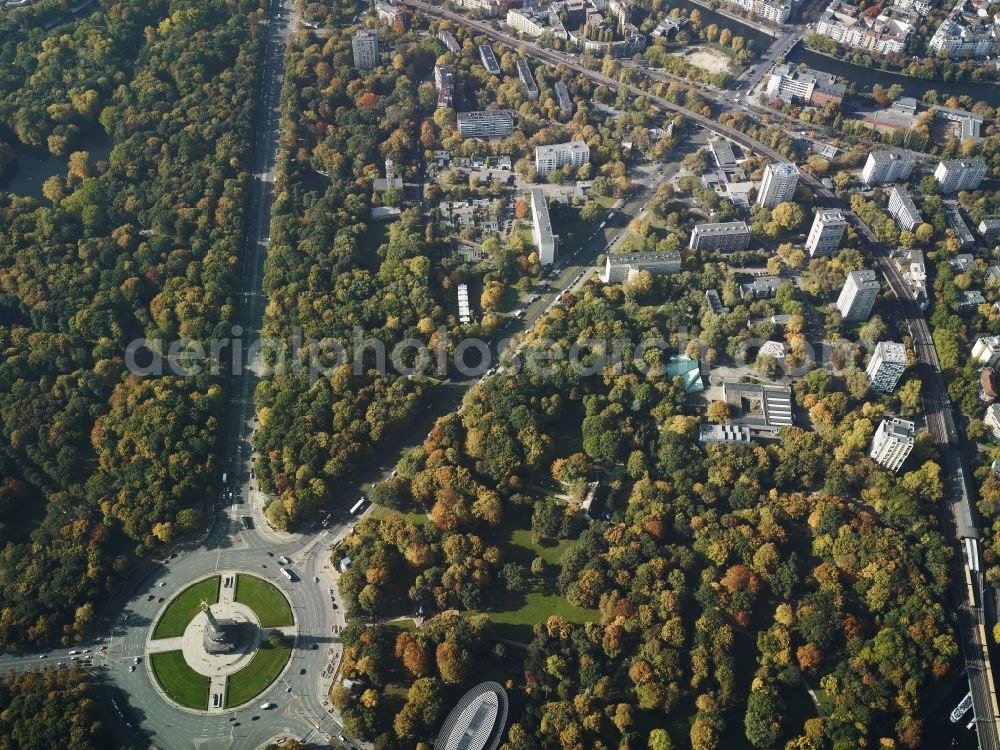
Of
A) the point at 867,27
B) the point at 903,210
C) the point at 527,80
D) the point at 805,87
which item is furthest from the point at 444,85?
the point at 867,27

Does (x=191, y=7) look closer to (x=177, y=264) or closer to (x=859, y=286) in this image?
(x=177, y=264)

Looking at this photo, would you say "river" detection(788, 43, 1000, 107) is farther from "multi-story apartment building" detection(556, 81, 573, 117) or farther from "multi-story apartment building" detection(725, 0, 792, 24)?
"multi-story apartment building" detection(556, 81, 573, 117)

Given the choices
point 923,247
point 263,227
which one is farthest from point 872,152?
point 263,227

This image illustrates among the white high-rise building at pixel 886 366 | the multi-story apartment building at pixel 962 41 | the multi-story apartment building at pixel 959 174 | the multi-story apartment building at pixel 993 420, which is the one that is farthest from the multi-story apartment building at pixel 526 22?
the multi-story apartment building at pixel 993 420

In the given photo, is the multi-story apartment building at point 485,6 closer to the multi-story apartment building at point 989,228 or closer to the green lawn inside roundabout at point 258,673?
the multi-story apartment building at point 989,228

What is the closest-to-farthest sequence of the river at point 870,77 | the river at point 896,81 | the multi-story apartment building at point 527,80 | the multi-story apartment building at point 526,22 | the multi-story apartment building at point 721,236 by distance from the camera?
the multi-story apartment building at point 721,236 < the multi-story apartment building at point 527,80 < the river at point 896,81 < the river at point 870,77 < the multi-story apartment building at point 526,22
